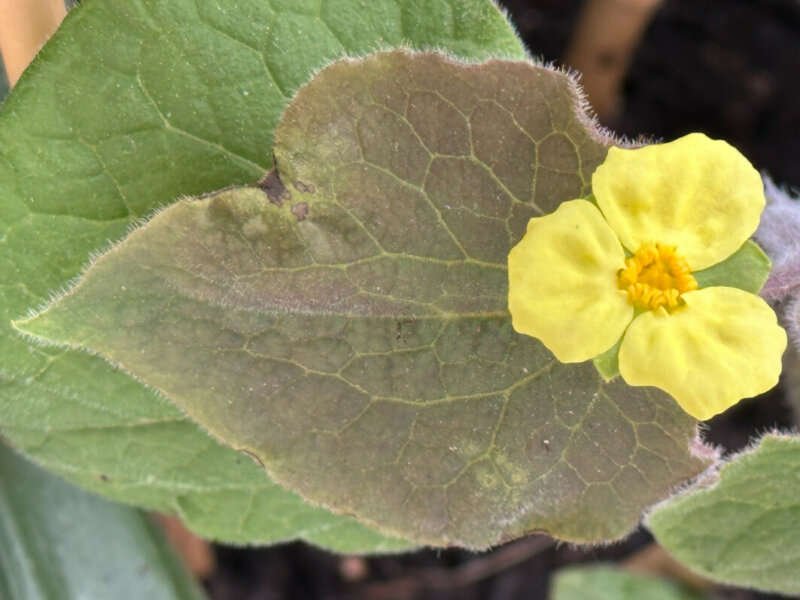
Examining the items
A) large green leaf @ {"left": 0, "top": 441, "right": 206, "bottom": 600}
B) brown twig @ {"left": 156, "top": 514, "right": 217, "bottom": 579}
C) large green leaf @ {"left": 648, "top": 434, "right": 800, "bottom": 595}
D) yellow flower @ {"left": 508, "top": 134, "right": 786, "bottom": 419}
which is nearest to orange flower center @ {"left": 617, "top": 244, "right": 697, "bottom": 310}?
yellow flower @ {"left": 508, "top": 134, "right": 786, "bottom": 419}

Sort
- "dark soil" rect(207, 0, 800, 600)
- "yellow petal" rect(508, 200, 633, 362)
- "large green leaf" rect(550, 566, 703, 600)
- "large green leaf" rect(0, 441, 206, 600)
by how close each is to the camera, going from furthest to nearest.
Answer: "dark soil" rect(207, 0, 800, 600), "large green leaf" rect(550, 566, 703, 600), "large green leaf" rect(0, 441, 206, 600), "yellow petal" rect(508, 200, 633, 362)

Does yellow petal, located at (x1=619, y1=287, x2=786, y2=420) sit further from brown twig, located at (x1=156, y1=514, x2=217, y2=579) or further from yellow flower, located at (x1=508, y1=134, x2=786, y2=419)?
brown twig, located at (x1=156, y1=514, x2=217, y2=579)

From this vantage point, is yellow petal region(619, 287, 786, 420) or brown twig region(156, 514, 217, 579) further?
brown twig region(156, 514, 217, 579)

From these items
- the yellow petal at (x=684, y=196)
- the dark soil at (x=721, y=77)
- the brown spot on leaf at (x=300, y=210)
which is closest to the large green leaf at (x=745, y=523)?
the yellow petal at (x=684, y=196)

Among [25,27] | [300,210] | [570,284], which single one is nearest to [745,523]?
[570,284]

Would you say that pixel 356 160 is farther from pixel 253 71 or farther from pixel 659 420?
pixel 659 420

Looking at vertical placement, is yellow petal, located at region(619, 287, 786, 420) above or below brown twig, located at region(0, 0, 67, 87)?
below
